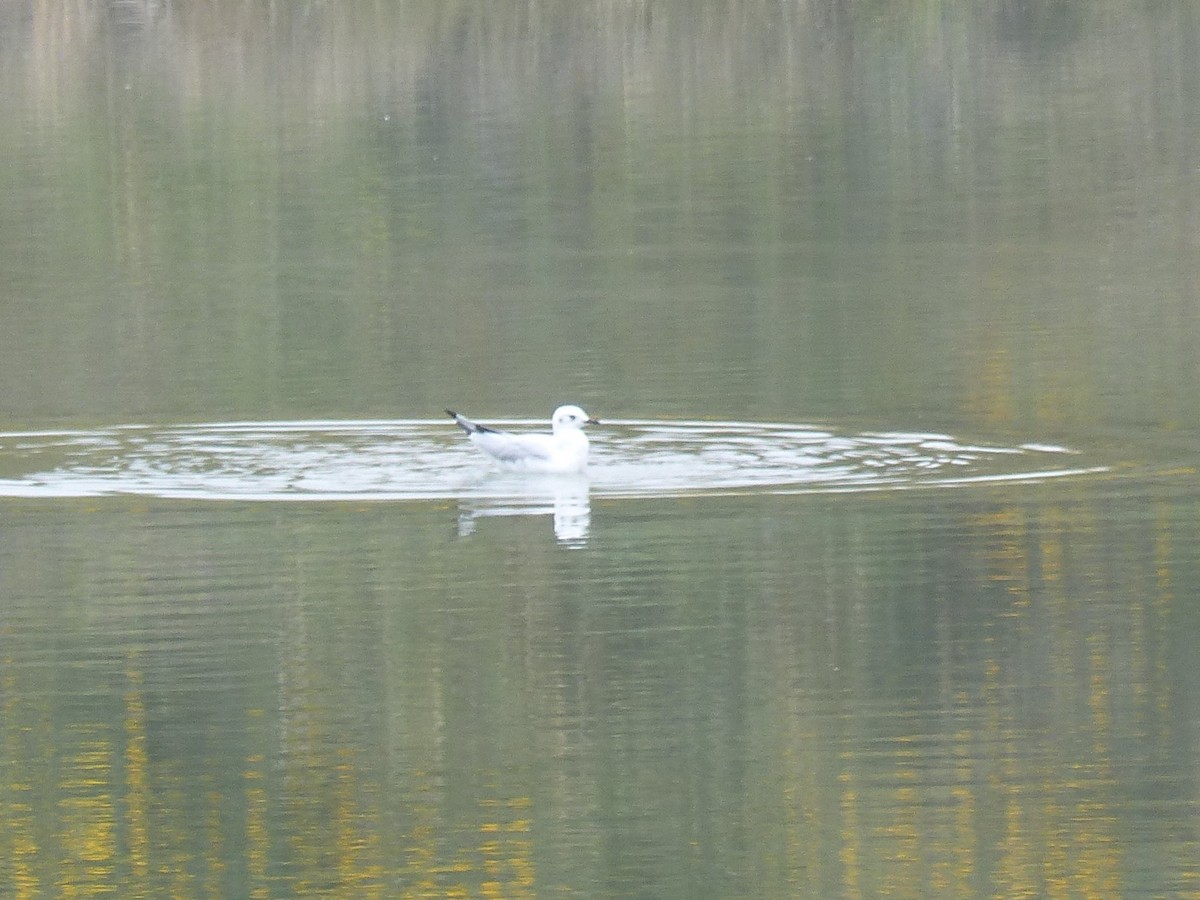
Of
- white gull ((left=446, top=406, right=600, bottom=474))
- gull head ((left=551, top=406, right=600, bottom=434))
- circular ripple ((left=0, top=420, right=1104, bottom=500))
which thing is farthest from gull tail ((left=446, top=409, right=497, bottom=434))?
gull head ((left=551, top=406, right=600, bottom=434))

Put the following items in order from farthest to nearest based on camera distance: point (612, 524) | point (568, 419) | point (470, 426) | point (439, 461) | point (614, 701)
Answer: point (439, 461) → point (470, 426) → point (568, 419) → point (612, 524) → point (614, 701)

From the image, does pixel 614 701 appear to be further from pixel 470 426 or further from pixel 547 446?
pixel 470 426

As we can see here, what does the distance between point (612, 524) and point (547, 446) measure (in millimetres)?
1477

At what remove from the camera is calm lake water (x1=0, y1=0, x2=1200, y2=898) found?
9.20m

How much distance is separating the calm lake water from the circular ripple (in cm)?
5

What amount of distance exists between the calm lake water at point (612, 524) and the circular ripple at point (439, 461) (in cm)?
5

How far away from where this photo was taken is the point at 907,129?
35969mm

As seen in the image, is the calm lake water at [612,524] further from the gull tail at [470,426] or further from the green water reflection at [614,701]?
the gull tail at [470,426]

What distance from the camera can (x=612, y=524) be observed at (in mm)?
14102

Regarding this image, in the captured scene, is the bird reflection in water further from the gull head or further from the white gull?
the gull head

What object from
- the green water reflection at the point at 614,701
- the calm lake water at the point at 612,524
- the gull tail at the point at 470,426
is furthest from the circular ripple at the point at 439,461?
the green water reflection at the point at 614,701

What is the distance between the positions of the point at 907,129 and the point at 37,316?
1498 cm

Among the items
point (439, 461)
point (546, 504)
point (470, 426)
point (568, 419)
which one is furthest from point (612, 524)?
point (439, 461)

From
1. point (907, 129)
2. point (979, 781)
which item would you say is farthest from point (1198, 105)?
point (979, 781)
